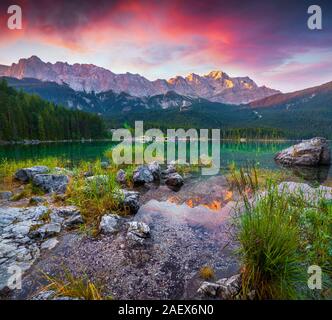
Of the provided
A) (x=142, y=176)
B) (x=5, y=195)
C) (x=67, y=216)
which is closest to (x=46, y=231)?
(x=67, y=216)

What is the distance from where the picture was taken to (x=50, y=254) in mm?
4227

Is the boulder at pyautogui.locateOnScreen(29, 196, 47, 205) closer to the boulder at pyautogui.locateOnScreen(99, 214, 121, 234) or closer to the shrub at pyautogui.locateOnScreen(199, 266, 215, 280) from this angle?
the boulder at pyautogui.locateOnScreen(99, 214, 121, 234)

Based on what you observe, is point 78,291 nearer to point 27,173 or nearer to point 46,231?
point 46,231

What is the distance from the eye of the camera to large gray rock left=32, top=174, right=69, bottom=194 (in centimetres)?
879

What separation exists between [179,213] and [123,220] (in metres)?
1.92

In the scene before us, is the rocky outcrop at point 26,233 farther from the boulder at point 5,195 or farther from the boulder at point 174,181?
the boulder at point 174,181

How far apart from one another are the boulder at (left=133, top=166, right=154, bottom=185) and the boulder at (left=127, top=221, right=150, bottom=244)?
558 centimetres

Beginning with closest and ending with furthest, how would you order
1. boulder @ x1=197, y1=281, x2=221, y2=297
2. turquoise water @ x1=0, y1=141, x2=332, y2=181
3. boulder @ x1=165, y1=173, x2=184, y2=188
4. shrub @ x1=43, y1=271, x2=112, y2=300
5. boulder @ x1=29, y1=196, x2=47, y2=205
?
shrub @ x1=43, y1=271, x2=112, y2=300
boulder @ x1=197, y1=281, x2=221, y2=297
boulder @ x1=29, y1=196, x2=47, y2=205
boulder @ x1=165, y1=173, x2=184, y2=188
turquoise water @ x1=0, y1=141, x2=332, y2=181

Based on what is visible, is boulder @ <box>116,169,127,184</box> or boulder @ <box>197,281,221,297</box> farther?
boulder @ <box>116,169,127,184</box>

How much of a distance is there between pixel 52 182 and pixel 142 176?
165 inches

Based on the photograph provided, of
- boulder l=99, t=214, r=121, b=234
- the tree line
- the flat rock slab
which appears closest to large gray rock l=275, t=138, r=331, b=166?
the flat rock slab

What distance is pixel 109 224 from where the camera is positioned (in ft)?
17.4

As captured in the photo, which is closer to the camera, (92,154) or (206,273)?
(206,273)
